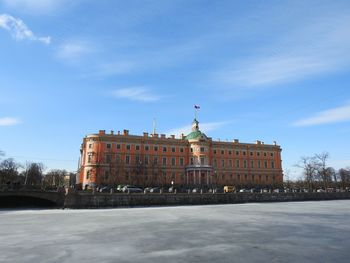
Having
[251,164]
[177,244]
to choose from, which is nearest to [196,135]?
[251,164]

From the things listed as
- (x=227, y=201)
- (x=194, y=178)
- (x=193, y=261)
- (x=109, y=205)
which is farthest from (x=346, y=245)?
(x=194, y=178)

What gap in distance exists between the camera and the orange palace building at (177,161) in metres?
75.6

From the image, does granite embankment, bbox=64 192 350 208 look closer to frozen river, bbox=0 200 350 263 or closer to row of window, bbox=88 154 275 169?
row of window, bbox=88 154 275 169

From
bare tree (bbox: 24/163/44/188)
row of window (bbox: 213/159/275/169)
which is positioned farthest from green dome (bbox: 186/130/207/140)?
bare tree (bbox: 24/163/44/188)

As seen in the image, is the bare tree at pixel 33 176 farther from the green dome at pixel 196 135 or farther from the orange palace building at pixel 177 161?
the green dome at pixel 196 135

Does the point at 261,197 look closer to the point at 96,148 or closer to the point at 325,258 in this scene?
the point at 96,148

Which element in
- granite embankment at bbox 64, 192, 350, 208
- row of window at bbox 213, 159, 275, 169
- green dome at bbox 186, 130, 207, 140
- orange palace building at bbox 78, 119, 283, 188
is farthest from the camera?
row of window at bbox 213, 159, 275, 169

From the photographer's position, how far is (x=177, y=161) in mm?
83500

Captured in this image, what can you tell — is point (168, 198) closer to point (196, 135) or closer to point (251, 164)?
point (196, 135)

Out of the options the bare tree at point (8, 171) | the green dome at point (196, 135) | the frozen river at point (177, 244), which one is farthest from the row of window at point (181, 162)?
the frozen river at point (177, 244)

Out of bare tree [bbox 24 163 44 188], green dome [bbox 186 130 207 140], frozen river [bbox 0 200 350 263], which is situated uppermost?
green dome [bbox 186 130 207 140]

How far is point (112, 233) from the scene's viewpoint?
1866 cm

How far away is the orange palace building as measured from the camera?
248ft

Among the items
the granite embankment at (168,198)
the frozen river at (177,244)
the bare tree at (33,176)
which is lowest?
the frozen river at (177,244)
